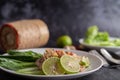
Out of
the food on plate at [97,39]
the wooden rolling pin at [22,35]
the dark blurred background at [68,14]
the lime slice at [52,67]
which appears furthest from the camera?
the dark blurred background at [68,14]

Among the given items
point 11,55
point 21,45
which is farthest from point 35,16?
point 11,55

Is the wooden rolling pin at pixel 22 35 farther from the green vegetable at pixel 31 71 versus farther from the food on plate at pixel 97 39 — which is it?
the green vegetable at pixel 31 71

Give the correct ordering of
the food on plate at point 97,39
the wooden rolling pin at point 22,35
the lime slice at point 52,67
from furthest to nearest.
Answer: the food on plate at point 97,39
the wooden rolling pin at point 22,35
the lime slice at point 52,67

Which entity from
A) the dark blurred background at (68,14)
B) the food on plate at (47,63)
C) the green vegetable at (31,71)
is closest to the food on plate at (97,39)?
the dark blurred background at (68,14)

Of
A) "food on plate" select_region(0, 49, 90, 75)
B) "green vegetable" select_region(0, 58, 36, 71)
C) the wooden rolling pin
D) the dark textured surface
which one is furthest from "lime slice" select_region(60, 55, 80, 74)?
the dark textured surface

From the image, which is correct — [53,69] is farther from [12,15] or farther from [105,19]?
[105,19]

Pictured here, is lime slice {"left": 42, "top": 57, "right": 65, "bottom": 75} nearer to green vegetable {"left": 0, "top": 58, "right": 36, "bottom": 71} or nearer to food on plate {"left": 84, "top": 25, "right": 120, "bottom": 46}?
green vegetable {"left": 0, "top": 58, "right": 36, "bottom": 71}
